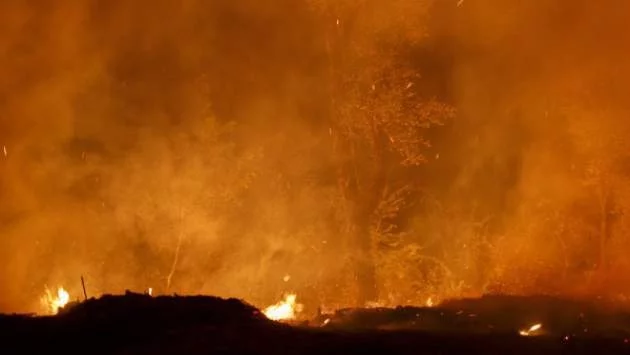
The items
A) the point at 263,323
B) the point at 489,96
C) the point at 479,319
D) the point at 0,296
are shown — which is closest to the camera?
the point at 263,323

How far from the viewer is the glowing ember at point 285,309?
19.8 metres

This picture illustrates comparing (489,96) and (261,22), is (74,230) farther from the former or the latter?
(489,96)

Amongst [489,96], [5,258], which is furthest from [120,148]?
[489,96]

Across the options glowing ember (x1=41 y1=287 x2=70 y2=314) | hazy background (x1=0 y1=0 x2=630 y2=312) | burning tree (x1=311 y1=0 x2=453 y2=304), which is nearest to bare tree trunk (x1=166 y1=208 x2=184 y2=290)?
hazy background (x1=0 y1=0 x2=630 y2=312)

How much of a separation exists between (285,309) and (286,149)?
566 cm

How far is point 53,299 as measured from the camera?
21453mm

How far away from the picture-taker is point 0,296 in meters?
21.1

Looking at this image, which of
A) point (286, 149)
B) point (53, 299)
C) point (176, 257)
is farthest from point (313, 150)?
point (53, 299)

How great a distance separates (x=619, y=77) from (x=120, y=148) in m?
14.2

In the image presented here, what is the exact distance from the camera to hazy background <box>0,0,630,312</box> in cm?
2180

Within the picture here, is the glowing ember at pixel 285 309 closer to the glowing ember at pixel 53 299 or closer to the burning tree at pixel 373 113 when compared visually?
the burning tree at pixel 373 113

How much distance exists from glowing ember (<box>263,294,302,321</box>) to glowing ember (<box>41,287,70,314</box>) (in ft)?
18.0

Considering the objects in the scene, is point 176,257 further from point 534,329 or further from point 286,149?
point 534,329

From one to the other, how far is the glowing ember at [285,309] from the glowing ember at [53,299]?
5.49 metres
